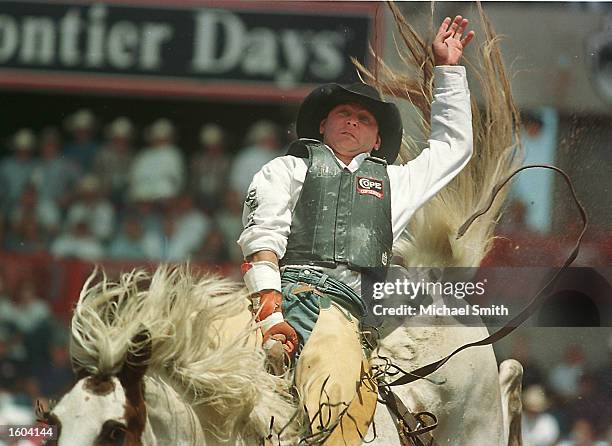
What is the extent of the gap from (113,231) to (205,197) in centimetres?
34

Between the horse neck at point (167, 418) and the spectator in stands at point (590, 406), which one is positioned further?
the spectator in stands at point (590, 406)

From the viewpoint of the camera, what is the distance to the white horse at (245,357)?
7.74 ft

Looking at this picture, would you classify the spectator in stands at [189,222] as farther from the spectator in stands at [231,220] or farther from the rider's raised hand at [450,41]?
the rider's raised hand at [450,41]

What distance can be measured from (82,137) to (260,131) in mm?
633

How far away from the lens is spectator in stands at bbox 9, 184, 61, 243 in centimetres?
337

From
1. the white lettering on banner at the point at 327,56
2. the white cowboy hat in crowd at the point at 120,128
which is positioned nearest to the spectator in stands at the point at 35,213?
the white cowboy hat in crowd at the point at 120,128

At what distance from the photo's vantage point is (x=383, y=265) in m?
3.31

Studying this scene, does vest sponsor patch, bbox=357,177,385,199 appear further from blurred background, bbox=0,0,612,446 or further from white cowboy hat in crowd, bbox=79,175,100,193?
white cowboy hat in crowd, bbox=79,175,100,193

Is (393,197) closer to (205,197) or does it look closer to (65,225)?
(205,197)

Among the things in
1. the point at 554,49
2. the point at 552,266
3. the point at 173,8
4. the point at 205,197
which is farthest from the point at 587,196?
the point at 173,8

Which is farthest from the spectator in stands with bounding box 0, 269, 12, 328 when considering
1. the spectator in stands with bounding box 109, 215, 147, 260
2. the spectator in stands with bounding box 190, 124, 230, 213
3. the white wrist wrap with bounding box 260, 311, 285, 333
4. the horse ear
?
the horse ear

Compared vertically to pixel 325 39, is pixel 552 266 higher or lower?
lower

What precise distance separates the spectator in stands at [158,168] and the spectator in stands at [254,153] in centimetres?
19

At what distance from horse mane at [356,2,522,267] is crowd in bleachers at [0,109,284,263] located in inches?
19.7
